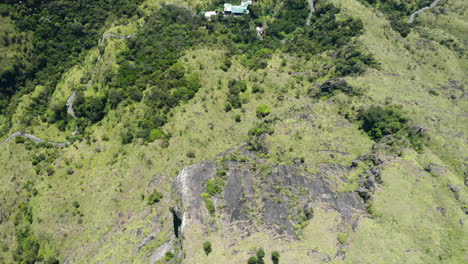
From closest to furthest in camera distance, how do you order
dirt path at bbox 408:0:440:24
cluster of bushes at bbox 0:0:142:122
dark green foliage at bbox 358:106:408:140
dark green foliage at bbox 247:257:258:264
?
dark green foliage at bbox 247:257:258:264
dark green foliage at bbox 358:106:408:140
cluster of bushes at bbox 0:0:142:122
dirt path at bbox 408:0:440:24

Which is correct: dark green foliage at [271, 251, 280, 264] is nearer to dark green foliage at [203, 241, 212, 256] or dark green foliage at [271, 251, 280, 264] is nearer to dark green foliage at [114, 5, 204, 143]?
dark green foliage at [203, 241, 212, 256]

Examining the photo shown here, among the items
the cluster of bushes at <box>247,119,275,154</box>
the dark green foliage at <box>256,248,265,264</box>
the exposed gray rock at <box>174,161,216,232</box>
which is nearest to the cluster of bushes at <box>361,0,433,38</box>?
the cluster of bushes at <box>247,119,275,154</box>

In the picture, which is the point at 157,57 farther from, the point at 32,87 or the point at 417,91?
the point at 417,91

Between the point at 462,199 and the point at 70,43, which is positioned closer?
the point at 462,199

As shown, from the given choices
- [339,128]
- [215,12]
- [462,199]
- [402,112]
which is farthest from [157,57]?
[462,199]

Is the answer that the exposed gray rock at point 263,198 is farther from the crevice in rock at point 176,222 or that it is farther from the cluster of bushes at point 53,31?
the cluster of bushes at point 53,31

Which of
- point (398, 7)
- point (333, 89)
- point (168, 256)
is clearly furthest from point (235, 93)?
point (398, 7)

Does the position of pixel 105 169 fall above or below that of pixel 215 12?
below

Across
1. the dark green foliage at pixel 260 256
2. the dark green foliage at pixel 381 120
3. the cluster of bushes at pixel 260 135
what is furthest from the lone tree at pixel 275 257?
the dark green foliage at pixel 381 120
